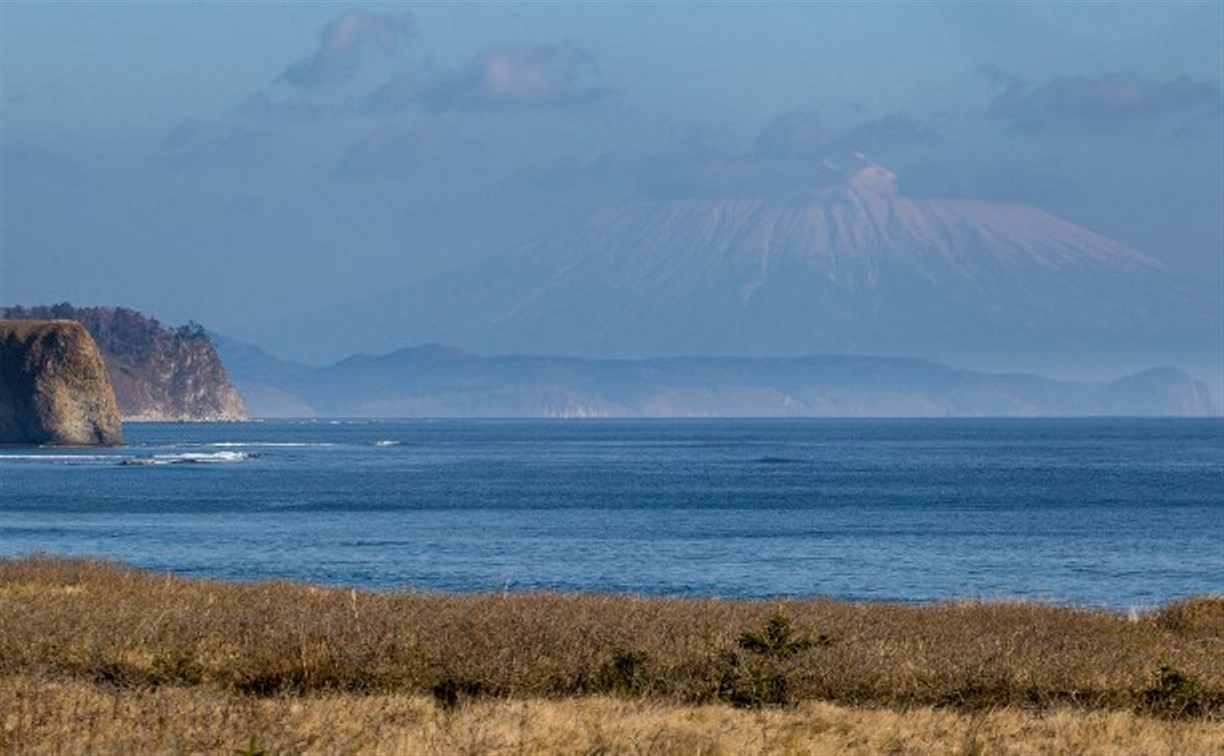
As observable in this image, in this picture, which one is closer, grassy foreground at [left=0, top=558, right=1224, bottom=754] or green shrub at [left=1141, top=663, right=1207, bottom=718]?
grassy foreground at [left=0, top=558, right=1224, bottom=754]

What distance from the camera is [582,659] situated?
26.6m

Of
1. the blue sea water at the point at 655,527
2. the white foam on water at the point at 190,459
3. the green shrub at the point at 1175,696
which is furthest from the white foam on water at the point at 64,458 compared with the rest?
the green shrub at the point at 1175,696

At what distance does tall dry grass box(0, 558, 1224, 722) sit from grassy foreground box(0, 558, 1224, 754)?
39 mm

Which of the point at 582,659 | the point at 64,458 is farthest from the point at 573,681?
the point at 64,458

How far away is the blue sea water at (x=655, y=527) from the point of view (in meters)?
60.7

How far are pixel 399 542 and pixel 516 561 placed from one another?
31.7 feet

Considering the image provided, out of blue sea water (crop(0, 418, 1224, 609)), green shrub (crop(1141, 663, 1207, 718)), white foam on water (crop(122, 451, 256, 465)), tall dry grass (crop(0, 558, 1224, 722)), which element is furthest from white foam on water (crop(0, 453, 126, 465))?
green shrub (crop(1141, 663, 1207, 718))

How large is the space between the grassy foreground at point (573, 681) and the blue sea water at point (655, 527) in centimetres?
1900

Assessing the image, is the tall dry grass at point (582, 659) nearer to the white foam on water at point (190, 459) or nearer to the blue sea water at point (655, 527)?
the blue sea water at point (655, 527)

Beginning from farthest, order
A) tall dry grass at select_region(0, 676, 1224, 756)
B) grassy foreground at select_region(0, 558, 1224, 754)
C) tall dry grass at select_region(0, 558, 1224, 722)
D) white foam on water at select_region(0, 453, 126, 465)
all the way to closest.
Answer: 1. white foam on water at select_region(0, 453, 126, 465)
2. tall dry grass at select_region(0, 558, 1224, 722)
3. grassy foreground at select_region(0, 558, 1224, 754)
4. tall dry grass at select_region(0, 676, 1224, 756)

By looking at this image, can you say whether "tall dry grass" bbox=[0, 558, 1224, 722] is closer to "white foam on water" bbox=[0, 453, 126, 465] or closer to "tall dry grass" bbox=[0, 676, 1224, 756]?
"tall dry grass" bbox=[0, 676, 1224, 756]

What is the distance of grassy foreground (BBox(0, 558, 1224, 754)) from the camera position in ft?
69.8

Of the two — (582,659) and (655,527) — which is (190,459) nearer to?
(655,527)

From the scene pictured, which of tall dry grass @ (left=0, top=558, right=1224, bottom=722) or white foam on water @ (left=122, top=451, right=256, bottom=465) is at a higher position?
white foam on water @ (left=122, top=451, right=256, bottom=465)
